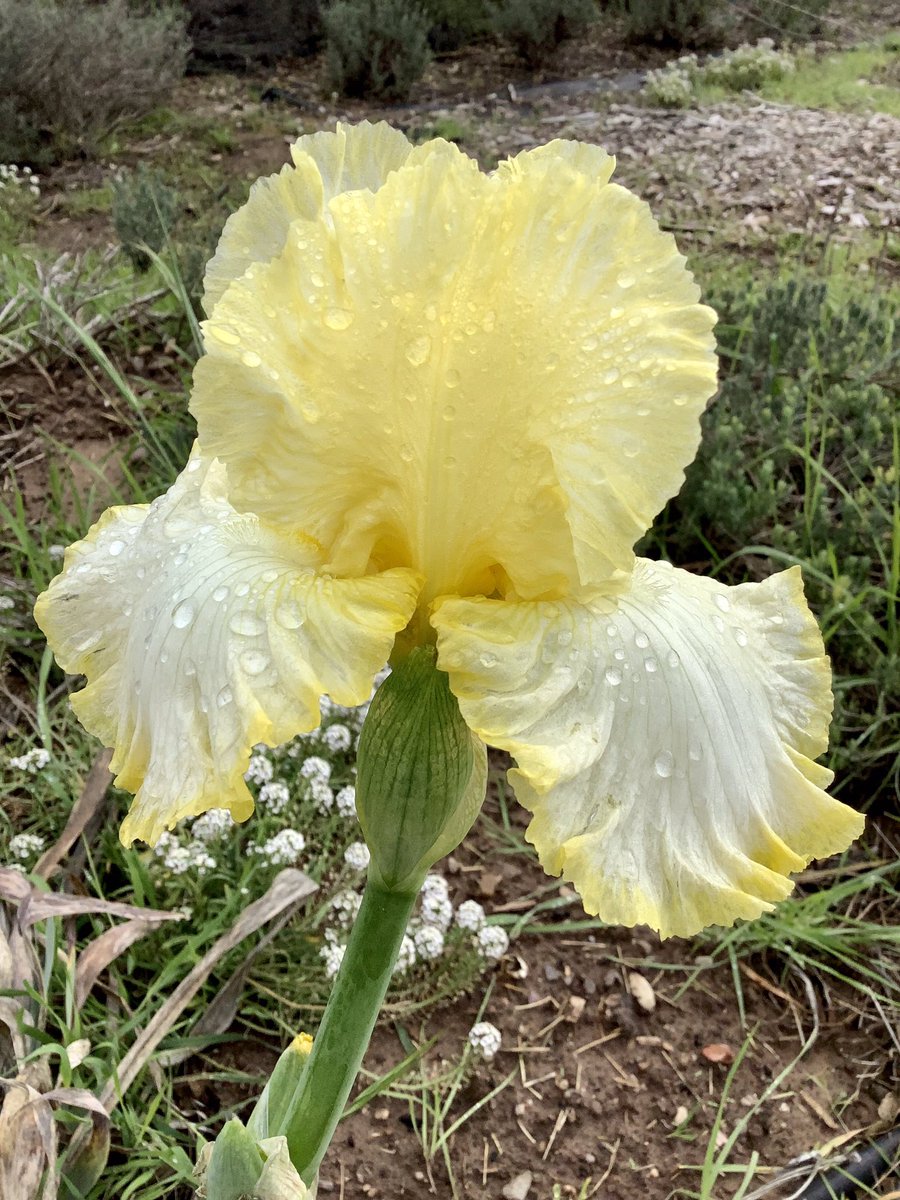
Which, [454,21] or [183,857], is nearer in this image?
[183,857]

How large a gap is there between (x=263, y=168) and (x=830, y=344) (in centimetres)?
469

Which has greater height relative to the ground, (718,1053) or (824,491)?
(824,491)

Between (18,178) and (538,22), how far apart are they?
5.34m

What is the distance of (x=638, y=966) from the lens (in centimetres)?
226

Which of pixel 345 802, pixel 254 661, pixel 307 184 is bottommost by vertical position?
pixel 345 802

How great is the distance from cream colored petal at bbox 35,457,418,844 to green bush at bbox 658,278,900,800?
→ 160 centimetres

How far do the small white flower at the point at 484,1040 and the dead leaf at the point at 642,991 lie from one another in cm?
36

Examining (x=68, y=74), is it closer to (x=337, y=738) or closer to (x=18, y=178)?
(x=18, y=178)

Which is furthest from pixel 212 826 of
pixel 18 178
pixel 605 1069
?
pixel 18 178

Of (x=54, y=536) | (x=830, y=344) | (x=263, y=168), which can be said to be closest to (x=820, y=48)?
(x=263, y=168)

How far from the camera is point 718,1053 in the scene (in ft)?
6.94

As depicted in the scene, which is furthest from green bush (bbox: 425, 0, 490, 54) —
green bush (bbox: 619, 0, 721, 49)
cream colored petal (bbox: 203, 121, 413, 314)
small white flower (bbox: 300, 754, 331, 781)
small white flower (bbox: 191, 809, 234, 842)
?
cream colored petal (bbox: 203, 121, 413, 314)

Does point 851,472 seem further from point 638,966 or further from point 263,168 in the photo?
point 263,168

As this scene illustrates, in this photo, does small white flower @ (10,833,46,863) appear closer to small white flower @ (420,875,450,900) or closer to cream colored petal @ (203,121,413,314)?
small white flower @ (420,875,450,900)
